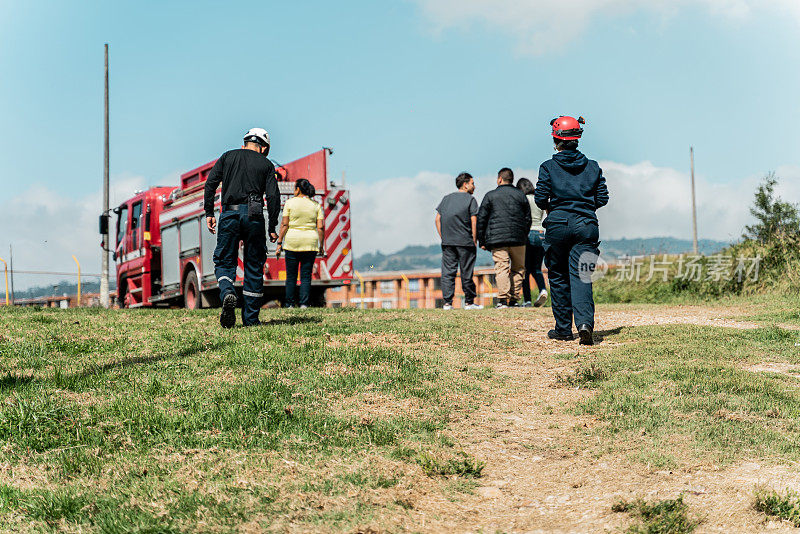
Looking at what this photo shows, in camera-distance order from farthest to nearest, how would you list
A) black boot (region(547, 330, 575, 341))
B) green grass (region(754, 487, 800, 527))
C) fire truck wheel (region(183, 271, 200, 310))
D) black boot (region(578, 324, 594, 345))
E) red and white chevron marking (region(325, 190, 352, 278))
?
red and white chevron marking (region(325, 190, 352, 278)) → fire truck wheel (region(183, 271, 200, 310)) → black boot (region(547, 330, 575, 341)) → black boot (region(578, 324, 594, 345)) → green grass (region(754, 487, 800, 527))

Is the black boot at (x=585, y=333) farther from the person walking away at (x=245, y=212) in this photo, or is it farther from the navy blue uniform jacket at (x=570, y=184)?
the person walking away at (x=245, y=212)

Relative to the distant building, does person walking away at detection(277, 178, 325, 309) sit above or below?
above

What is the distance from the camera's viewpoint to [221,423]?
16.9 feet

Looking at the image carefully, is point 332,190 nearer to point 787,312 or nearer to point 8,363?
point 787,312

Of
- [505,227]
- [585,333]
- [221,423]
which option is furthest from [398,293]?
[221,423]

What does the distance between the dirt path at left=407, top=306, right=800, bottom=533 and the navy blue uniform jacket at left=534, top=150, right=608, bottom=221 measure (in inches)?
107

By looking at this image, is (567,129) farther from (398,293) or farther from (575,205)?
(398,293)

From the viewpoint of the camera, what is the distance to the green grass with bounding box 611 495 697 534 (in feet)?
12.3

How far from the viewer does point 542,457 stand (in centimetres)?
491

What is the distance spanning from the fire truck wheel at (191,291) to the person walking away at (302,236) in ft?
12.1

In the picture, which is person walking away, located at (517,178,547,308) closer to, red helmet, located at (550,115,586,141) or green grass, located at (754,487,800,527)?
red helmet, located at (550,115,586,141)

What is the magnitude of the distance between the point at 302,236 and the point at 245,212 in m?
4.01

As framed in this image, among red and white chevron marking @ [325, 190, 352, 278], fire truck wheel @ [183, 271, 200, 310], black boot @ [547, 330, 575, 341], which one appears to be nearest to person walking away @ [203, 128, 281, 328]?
black boot @ [547, 330, 575, 341]

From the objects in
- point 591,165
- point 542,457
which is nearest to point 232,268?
point 591,165
